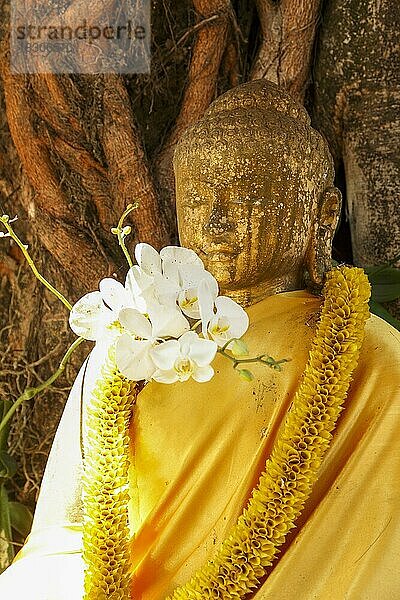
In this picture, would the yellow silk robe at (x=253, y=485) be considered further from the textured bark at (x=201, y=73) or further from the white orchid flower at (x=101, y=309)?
the textured bark at (x=201, y=73)

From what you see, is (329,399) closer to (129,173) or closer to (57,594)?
(57,594)

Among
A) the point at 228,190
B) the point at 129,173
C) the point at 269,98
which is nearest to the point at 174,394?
the point at 228,190

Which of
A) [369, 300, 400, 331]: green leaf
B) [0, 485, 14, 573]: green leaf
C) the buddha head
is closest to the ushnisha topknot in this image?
the buddha head

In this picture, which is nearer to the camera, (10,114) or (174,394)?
(174,394)

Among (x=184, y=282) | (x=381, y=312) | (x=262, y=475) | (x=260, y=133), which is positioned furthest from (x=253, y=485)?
(x=381, y=312)

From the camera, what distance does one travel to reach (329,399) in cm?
140

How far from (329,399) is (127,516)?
38cm

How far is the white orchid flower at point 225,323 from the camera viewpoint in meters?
1.28

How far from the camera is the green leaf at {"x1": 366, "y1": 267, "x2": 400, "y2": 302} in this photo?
2.05 meters

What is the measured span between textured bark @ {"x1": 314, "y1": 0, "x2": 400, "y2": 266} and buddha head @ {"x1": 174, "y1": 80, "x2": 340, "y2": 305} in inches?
20.0

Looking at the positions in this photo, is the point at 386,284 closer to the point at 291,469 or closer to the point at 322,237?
the point at 322,237

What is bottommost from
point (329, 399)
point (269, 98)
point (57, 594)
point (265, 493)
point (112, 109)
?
point (57, 594)

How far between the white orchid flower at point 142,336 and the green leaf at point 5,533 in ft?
3.30

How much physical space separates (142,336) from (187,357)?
79 mm
